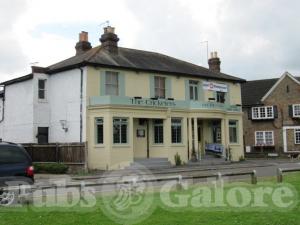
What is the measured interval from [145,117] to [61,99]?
5744 millimetres

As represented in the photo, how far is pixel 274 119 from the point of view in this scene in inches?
1890

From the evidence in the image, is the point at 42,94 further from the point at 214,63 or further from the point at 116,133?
the point at 214,63

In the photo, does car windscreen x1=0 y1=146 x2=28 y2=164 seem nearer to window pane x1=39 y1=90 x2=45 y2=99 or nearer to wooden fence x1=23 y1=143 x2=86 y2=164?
wooden fence x1=23 y1=143 x2=86 y2=164

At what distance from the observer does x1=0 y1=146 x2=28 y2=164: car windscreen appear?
13.8m

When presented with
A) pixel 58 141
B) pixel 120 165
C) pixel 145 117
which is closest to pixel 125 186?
pixel 120 165

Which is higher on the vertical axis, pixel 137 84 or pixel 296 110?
pixel 137 84

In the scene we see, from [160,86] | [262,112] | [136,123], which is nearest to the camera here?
[136,123]

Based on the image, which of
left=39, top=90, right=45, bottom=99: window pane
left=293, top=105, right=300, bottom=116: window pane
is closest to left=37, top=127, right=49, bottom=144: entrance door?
left=39, top=90, right=45, bottom=99: window pane

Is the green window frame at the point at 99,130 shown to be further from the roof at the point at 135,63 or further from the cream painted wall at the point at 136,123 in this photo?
the roof at the point at 135,63

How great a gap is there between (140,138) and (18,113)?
29.4 ft

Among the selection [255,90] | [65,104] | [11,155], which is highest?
[255,90]

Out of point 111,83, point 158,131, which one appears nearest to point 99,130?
point 111,83

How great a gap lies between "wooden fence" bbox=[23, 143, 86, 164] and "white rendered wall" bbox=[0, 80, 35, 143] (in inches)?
69.9

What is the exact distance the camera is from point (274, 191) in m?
14.0
